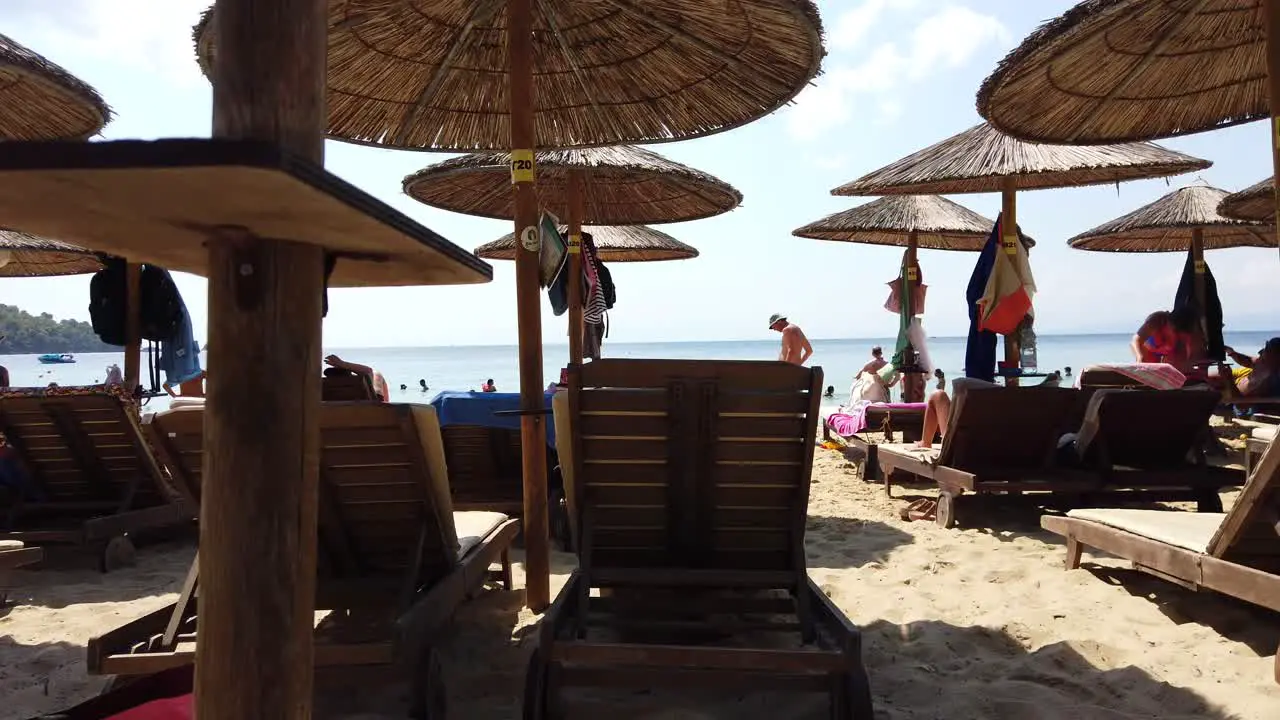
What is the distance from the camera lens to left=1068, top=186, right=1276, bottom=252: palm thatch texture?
9.90 m

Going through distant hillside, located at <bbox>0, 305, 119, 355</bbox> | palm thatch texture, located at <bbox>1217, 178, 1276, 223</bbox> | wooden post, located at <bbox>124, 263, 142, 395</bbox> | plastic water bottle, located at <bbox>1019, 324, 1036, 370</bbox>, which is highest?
distant hillside, located at <bbox>0, 305, 119, 355</bbox>

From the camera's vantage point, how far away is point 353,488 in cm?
271

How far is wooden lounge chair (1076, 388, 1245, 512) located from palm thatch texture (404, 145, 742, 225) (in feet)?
Result: 10.7

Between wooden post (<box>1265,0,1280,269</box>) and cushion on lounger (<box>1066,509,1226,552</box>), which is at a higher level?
wooden post (<box>1265,0,1280,269</box>)

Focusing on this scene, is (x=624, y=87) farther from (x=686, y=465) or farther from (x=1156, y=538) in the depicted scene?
(x=1156, y=538)

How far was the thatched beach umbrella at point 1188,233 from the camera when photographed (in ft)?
31.1

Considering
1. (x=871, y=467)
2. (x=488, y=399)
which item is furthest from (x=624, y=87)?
(x=871, y=467)

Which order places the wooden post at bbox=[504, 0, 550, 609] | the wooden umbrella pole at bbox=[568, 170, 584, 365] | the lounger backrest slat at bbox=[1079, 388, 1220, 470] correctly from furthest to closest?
the wooden umbrella pole at bbox=[568, 170, 584, 365], the lounger backrest slat at bbox=[1079, 388, 1220, 470], the wooden post at bbox=[504, 0, 550, 609]

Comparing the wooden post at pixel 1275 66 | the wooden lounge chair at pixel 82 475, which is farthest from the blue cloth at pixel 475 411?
the wooden post at pixel 1275 66

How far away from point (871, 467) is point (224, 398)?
6.15m

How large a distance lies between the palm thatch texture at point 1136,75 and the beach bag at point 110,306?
A: 6.38 metres

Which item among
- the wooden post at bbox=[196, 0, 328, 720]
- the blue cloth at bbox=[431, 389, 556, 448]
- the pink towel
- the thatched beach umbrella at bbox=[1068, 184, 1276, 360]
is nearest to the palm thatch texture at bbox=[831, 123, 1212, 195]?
the pink towel

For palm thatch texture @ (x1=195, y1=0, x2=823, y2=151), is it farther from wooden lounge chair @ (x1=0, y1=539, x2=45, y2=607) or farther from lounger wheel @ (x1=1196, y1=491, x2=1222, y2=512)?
lounger wheel @ (x1=1196, y1=491, x2=1222, y2=512)

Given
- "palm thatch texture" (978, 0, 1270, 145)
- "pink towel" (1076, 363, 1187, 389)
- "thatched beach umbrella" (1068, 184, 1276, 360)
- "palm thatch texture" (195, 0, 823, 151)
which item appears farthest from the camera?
"thatched beach umbrella" (1068, 184, 1276, 360)
